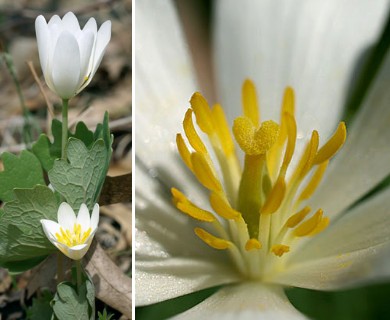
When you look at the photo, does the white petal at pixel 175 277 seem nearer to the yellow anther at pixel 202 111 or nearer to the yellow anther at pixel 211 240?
the yellow anther at pixel 211 240

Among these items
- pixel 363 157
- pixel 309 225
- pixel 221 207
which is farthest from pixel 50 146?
pixel 363 157

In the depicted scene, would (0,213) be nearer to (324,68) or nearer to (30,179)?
(30,179)

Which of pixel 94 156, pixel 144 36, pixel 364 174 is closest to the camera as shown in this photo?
pixel 94 156

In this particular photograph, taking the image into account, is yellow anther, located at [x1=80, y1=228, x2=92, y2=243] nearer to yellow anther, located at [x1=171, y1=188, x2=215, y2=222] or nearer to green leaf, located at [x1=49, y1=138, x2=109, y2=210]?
green leaf, located at [x1=49, y1=138, x2=109, y2=210]

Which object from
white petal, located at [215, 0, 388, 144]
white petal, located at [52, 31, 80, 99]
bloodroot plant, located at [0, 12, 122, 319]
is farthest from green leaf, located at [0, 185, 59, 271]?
white petal, located at [215, 0, 388, 144]

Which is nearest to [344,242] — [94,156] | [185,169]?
[185,169]
